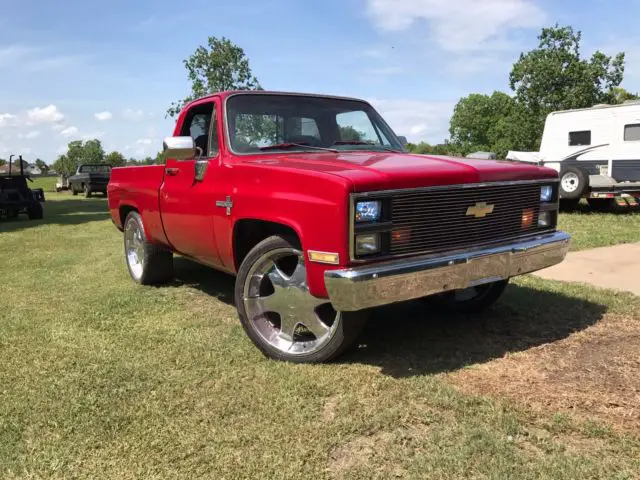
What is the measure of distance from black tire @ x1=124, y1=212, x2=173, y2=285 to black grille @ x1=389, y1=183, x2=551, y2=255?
3.34 metres

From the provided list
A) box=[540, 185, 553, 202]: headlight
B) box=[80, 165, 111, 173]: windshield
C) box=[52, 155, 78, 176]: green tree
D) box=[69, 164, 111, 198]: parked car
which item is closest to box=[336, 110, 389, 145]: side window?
box=[540, 185, 553, 202]: headlight

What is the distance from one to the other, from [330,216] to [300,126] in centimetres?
175

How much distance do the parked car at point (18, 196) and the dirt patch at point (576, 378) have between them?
14.4 meters

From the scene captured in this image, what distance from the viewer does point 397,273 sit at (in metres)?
3.07

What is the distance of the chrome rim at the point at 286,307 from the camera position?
3.54 m

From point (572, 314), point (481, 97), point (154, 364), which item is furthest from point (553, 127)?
point (481, 97)

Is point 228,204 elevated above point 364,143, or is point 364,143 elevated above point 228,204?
point 364,143

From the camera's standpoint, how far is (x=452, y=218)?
3.40m

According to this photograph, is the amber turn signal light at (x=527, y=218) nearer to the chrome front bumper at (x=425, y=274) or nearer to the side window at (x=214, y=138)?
the chrome front bumper at (x=425, y=274)

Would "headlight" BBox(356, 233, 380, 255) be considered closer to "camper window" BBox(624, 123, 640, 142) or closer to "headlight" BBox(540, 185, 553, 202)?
"headlight" BBox(540, 185, 553, 202)

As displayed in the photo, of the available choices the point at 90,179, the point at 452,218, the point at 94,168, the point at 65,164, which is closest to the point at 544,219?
the point at 452,218

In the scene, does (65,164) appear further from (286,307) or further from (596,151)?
(286,307)

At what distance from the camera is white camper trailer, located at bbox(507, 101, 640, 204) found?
12312mm

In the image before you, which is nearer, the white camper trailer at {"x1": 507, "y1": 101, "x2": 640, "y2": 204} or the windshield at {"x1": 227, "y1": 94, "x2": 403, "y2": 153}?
the windshield at {"x1": 227, "y1": 94, "x2": 403, "y2": 153}
